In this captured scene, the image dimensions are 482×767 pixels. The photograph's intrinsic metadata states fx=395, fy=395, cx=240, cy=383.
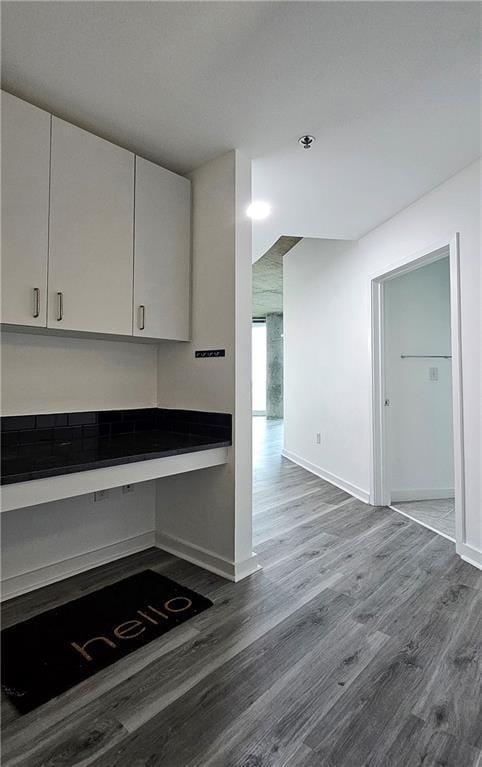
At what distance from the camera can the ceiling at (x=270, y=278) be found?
5.66 meters

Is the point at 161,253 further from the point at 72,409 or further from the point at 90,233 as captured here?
the point at 72,409

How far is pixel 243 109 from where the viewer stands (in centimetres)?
197

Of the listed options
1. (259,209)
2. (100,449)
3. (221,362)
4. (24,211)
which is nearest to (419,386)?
(259,209)

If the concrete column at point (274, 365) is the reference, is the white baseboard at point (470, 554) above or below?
below

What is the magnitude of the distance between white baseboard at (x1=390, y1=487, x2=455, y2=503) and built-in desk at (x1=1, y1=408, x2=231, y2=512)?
→ 7.29 ft

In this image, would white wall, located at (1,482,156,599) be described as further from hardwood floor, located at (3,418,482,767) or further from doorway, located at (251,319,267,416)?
doorway, located at (251,319,267,416)

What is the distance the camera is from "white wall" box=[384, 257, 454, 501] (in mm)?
3752

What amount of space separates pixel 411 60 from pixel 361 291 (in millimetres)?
2238

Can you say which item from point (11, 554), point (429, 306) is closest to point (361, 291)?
point (429, 306)

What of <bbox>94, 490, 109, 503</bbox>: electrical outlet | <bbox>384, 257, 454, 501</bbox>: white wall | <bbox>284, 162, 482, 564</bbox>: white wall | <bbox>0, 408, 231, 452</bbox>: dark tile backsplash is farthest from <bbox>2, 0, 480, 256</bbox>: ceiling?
<bbox>94, 490, 109, 503</bbox>: electrical outlet

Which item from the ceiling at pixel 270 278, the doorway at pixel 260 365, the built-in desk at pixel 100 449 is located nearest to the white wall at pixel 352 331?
the ceiling at pixel 270 278

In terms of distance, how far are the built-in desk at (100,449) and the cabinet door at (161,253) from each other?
606 millimetres

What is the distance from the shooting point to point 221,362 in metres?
2.35

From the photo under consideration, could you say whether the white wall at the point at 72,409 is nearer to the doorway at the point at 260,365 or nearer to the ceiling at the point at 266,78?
the ceiling at the point at 266,78
